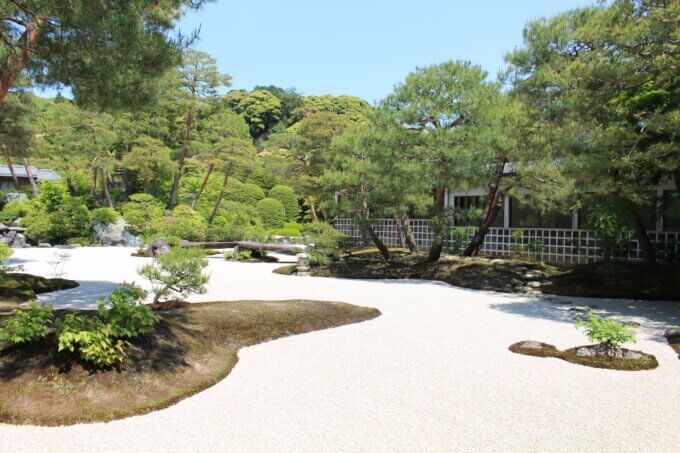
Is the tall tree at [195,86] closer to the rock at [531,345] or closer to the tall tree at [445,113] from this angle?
the tall tree at [445,113]

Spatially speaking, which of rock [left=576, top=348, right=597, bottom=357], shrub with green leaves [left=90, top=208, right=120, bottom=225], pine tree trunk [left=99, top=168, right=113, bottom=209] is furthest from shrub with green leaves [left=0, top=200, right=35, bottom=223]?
rock [left=576, top=348, right=597, bottom=357]

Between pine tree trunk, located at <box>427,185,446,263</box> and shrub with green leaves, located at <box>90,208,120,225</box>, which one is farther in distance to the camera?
shrub with green leaves, located at <box>90,208,120,225</box>

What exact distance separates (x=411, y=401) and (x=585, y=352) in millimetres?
2374

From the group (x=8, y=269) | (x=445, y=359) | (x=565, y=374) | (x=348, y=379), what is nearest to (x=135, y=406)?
(x=348, y=379)

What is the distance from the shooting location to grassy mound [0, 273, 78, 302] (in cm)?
722

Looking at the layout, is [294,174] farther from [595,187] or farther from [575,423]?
[575,423]

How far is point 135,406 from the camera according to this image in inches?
138

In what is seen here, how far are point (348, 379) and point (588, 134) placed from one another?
6.17 meters

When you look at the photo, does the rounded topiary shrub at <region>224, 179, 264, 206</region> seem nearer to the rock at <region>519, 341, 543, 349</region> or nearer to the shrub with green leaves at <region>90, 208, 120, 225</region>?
the shrub with green leaves at <region>90, 208, 120, 225</region>

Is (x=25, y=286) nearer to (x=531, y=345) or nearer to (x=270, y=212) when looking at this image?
(x=531, y=345)

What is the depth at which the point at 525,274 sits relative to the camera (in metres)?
11.0

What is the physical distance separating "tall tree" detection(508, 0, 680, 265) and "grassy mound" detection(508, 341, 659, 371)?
3.09 meters

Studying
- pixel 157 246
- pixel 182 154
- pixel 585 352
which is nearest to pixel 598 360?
pixel 585 352

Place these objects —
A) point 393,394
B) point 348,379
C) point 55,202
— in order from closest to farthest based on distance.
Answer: point 393,394 < point 348,379 < point 55,202
